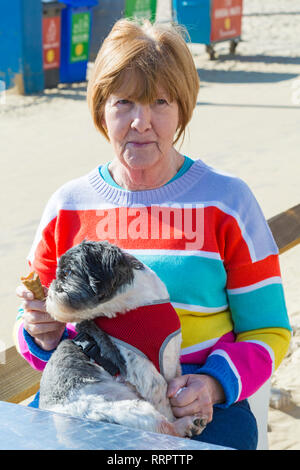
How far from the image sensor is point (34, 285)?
79.7 inches

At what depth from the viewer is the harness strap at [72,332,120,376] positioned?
181 cm

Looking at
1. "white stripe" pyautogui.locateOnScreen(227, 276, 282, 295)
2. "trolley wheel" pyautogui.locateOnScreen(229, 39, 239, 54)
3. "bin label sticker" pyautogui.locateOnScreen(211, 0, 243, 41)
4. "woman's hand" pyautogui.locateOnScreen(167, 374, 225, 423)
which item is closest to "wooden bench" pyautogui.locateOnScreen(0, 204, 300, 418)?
→ "woman's hand" pyautogui.locateOnScreen(167, 374, 225, 423)

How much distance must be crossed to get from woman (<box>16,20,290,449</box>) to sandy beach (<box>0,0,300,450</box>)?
84 cm

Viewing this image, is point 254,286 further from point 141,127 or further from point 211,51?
point 211,51

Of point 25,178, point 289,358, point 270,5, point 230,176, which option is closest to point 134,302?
point 230,176

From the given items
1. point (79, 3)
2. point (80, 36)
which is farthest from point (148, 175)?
point (80, 36)

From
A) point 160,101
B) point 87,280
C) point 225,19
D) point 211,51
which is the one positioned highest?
point 160,101

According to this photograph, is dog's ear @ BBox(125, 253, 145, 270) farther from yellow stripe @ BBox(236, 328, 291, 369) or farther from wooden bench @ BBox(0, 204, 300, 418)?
wooden bench @ BBox(0, 204, 300, 418)

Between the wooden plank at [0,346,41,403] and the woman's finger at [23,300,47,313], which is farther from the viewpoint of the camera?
the wooden plank at [0,346,41,403]

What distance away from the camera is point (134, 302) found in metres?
1.88

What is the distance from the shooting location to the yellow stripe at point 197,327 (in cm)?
216

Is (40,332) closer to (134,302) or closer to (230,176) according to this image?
(134,302)

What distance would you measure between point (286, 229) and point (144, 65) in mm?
1310

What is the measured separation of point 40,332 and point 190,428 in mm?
538
